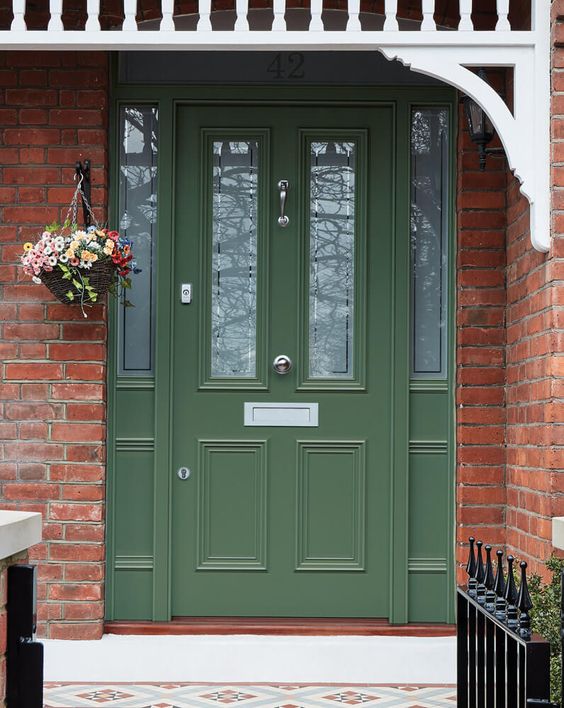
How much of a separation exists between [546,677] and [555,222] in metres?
2.22

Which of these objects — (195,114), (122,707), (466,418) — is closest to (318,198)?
(195,114)

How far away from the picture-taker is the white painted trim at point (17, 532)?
2.82 metres

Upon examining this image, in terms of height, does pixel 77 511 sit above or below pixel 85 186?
below

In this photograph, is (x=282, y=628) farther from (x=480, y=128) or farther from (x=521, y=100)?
(x=521, y=100)

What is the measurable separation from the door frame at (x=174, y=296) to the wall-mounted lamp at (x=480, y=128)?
14.0 inches

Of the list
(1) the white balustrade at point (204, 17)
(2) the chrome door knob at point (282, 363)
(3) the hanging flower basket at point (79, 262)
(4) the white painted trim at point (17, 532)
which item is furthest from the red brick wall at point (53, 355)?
(4) the white painted trim at point (17, 532)

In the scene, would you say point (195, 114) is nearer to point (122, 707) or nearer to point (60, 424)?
point (60, 424)

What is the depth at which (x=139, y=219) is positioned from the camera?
5.44 m

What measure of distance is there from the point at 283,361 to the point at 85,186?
3.97ft

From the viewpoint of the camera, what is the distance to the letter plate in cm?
539

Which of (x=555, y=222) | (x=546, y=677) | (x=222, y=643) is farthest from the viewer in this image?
(x=222, y=643)

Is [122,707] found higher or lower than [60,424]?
lower

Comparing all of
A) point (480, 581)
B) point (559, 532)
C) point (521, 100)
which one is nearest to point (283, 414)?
point (521, 100)

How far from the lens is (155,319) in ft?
17.7
